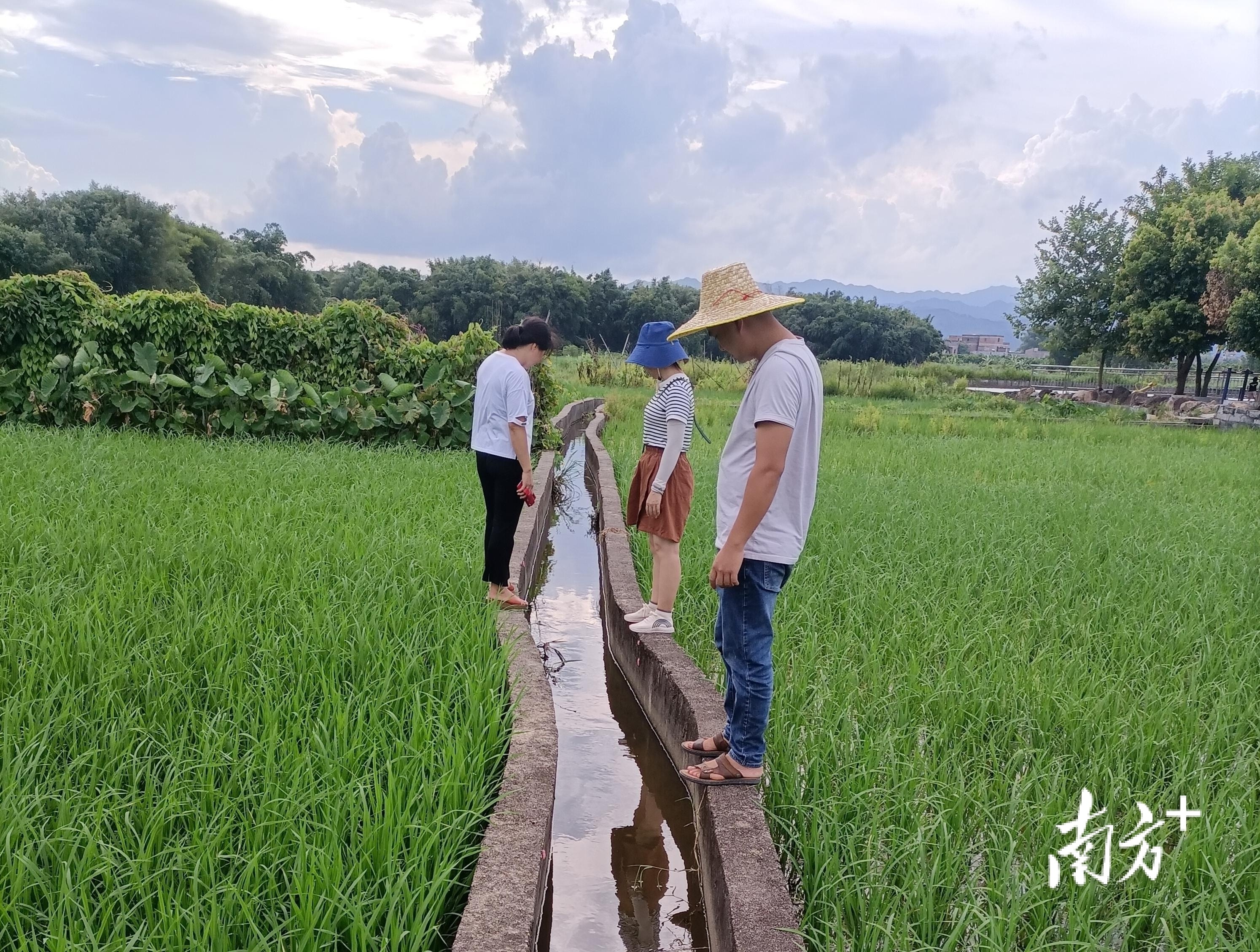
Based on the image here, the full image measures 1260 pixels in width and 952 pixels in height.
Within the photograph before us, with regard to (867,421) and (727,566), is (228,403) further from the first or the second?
(867,421)

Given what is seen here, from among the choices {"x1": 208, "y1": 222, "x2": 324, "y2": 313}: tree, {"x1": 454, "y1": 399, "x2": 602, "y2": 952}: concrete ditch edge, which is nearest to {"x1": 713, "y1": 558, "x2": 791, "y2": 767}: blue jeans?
{"x1": 454, "y1": 399, "x2": 602, "y2": 952}: concrete ditch edge

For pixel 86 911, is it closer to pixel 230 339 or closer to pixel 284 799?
pixel 284 799

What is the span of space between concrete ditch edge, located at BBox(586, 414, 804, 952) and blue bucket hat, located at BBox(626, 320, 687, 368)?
1.24 metres

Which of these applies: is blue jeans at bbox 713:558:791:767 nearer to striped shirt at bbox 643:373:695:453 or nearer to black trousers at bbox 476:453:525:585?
striped shirt at bbox 643:373:695:453

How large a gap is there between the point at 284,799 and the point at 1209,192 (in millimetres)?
32549

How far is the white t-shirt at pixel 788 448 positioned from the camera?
2.37m

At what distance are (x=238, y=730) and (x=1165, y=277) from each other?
28550mm

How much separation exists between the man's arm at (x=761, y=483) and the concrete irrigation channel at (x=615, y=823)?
804 mm

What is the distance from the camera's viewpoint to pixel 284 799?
7.27 feet

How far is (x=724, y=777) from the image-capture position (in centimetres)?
276

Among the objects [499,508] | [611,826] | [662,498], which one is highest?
[662,498]

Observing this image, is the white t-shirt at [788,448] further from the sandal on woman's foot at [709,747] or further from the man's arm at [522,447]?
the man's arm at [522,447]

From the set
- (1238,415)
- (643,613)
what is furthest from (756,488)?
(1238,415)

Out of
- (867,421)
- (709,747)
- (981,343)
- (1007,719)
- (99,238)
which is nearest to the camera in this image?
(709,747)
